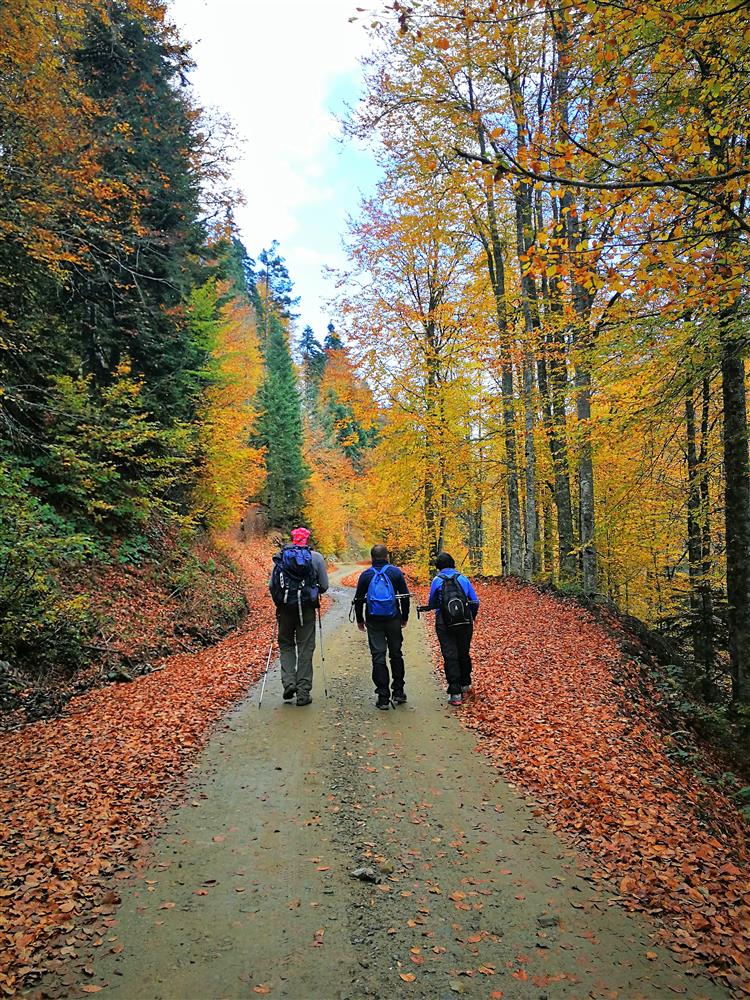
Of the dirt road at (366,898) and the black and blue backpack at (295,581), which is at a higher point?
the black and blue backpack at (295,581)

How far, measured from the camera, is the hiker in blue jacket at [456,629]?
25.1ft

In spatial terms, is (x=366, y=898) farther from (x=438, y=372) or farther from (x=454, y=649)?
(x=438, y=372)

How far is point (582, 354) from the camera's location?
8.01 m

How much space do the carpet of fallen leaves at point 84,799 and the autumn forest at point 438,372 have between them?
46 mm

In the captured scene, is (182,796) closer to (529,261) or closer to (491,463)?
(529,261)

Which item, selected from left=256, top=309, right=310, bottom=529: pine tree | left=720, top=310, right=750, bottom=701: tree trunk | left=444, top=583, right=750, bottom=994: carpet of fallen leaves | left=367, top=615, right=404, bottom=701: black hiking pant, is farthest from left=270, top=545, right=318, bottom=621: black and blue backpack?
left=256, top=309, right=310, bottom=529: pine tree

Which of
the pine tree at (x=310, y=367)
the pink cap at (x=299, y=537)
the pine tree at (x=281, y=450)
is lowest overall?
the pink cap at (x=299, y=537)

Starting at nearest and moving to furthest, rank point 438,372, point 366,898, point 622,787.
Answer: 1. point 366,898
2. point 622,787
3. point 438,372

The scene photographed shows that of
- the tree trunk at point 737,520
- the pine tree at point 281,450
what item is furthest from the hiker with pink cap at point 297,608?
the pine tree at point 281,450

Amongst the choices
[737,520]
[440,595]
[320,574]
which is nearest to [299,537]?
[320,574]

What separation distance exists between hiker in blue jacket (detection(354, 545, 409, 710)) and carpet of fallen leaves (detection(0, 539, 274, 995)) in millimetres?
2199

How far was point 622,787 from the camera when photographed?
16.7 feet

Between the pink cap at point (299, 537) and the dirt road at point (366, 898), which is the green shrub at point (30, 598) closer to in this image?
the pink cap at point (299, 537)

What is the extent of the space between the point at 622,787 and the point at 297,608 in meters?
4.49
